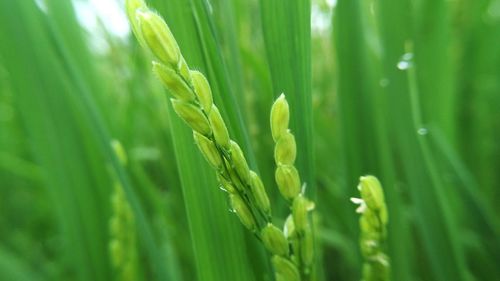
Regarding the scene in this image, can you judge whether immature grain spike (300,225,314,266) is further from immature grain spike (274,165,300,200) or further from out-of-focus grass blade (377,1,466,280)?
out-of-focus grass blade (377,1,466,280)

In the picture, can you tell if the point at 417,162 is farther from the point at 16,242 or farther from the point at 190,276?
the point at 16,242

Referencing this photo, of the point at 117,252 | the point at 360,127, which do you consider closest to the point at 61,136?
the point at 117,252

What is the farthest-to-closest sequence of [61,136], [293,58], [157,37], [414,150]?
1. [61,136]
2. [414,150]
3. [293,58]
4. [157,37]

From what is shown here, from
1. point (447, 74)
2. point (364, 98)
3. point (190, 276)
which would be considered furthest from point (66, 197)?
point (447, 74)

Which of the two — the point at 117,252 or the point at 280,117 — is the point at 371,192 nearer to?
the point at 280,117

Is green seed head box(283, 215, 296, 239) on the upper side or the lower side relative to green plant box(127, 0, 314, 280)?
lower

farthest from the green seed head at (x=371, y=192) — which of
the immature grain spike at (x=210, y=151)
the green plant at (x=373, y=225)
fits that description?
the immature grain spike at (x=210, y=151)

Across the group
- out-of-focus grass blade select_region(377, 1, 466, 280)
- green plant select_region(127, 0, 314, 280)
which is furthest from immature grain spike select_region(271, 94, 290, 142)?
out-of-focus grass blade select_region(377, 1, 466, 280)
